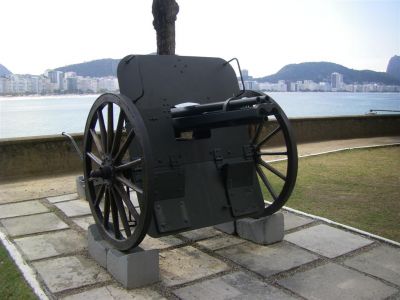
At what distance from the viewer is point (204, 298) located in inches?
125

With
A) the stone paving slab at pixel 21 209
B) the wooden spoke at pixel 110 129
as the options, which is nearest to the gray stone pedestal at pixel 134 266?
the wooden spoke at pixel 110 129

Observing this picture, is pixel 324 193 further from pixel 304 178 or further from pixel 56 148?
pixel 56 148

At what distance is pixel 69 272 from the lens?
3.63 metres

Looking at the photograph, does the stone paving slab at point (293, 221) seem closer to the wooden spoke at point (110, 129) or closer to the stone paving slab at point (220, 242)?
the stone paving slab at point (220, 242)

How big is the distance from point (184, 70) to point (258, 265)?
1837 millimetres

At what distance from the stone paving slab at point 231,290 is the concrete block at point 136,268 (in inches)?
9.8

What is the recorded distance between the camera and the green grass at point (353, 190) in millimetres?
5016

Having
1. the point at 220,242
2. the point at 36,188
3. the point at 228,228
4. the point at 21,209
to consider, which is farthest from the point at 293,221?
the point at 36,188

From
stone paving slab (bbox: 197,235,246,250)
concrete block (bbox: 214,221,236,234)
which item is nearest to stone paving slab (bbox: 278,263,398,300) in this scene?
stone paving slab (bbox: 197,235,246,250)

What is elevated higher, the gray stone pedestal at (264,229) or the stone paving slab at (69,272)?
the gray stone pedestal at (264,229)

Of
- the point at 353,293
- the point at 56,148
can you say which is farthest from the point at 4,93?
the point at 353,293

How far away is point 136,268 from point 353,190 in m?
3.99

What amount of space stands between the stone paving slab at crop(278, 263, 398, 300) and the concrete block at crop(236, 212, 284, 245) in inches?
25.5

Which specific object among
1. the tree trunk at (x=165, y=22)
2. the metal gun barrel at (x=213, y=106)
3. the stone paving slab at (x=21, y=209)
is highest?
the tree trunk at (x=165, y=22)
